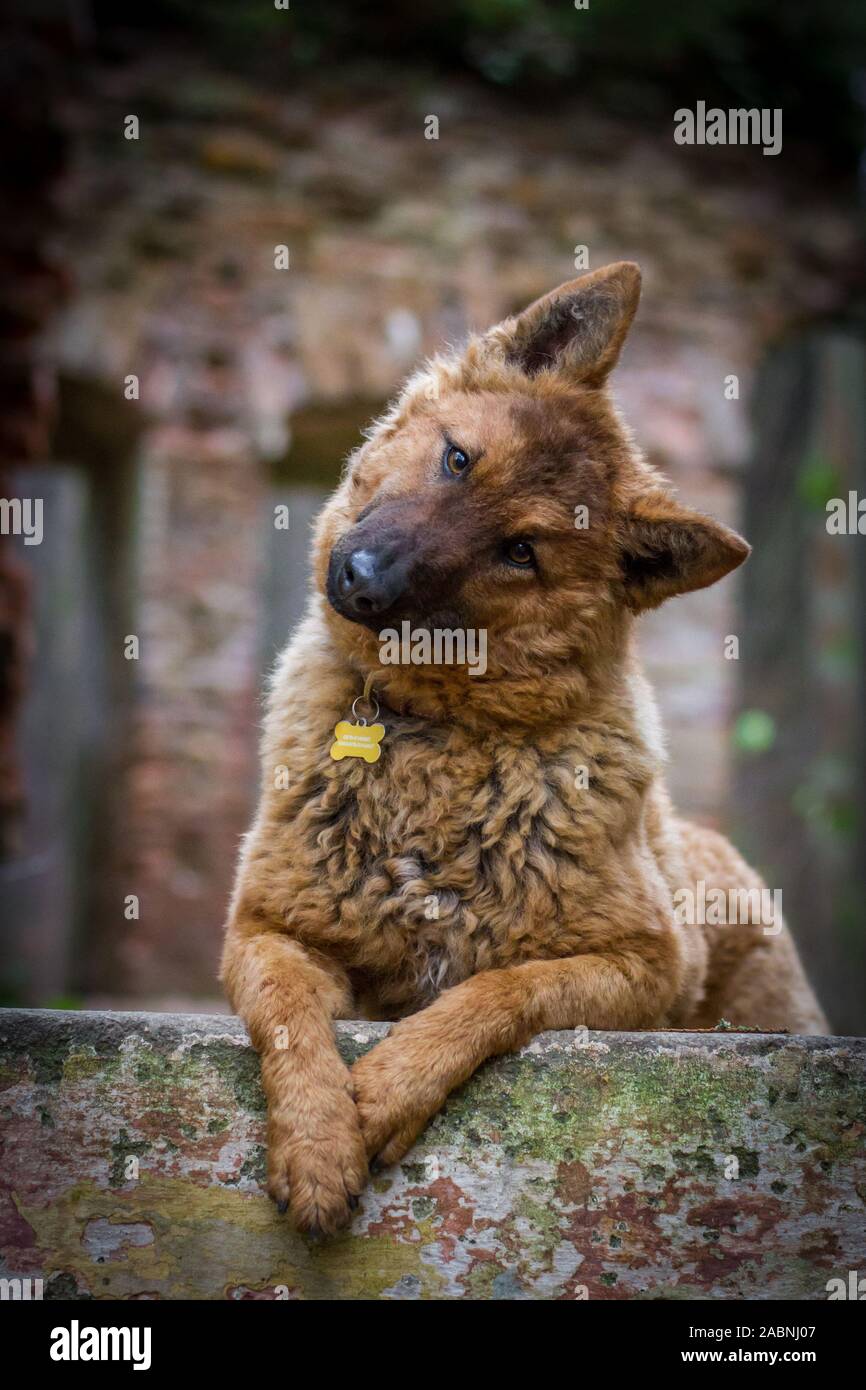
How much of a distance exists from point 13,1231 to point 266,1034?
28.4 inches

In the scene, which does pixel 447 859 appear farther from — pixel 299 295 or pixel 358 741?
pixel 299 295

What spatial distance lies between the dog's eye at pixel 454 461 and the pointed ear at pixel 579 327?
18.3 inches

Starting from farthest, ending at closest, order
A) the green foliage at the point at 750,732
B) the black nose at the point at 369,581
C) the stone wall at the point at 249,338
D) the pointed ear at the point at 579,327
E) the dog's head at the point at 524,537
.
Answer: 1. the green foliage at the point at 750,732
2. the stone wall at the point at 249,338
3. the pointed ear at the point at 579,327
4. the dog's head at the point at 524,537
5. the black nose at the point at 369,581

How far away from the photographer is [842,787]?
35.1 feet

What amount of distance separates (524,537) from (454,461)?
0.33 m

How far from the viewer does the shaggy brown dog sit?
3539mm

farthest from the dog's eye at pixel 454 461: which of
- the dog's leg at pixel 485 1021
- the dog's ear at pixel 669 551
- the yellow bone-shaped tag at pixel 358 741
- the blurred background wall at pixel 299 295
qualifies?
the blurred background wall at pixel 299 295

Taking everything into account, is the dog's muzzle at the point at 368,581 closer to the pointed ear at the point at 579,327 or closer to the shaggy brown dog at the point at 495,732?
the shaggy brown dog at the point at 495,732

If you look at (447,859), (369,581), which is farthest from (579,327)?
(447,859)

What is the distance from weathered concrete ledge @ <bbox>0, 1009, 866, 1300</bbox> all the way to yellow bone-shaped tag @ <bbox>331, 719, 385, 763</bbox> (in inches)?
37.2

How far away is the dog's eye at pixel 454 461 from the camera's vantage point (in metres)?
3.74

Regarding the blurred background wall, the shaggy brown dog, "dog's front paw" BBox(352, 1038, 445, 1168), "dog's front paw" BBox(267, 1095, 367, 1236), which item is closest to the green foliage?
the blurred background wall

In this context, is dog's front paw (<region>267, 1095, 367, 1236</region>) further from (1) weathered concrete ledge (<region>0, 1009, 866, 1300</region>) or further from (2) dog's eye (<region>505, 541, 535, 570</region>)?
(2) dog's eye (<region>505, 541, 535, 570</region>)

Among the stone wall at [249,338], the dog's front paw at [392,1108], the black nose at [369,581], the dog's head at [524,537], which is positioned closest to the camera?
the dog's front paw at [392,1108]
